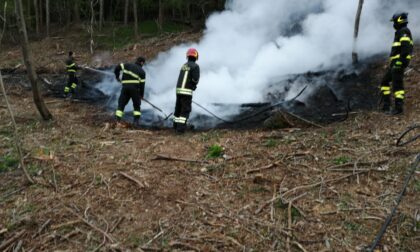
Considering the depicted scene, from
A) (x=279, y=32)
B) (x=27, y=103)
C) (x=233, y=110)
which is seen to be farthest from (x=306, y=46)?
(x=27, y=103)

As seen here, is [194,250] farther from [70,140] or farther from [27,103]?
[27,103]

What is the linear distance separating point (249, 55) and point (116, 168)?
7664mm

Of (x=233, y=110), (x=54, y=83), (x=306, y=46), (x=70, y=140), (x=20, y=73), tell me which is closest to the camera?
(x=70, y=140)

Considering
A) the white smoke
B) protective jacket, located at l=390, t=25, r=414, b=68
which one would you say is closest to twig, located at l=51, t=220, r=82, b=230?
the white smoke

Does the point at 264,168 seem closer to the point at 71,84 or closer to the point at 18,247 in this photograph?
the point at 18,247

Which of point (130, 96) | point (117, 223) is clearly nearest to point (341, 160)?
point (117, 223)

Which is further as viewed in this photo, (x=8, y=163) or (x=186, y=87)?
(x=186, y=87)

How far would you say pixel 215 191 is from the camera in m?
4.70

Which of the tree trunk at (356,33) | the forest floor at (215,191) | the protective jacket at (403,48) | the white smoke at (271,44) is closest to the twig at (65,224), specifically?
the forest floor at (215,191)

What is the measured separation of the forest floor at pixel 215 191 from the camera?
3.78 metres

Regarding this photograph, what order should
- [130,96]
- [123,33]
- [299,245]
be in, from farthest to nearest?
[123,33], [130,96], [299,245]

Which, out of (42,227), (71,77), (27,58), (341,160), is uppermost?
(27,58)

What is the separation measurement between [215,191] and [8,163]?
3322mm

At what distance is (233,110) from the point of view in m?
9.09
